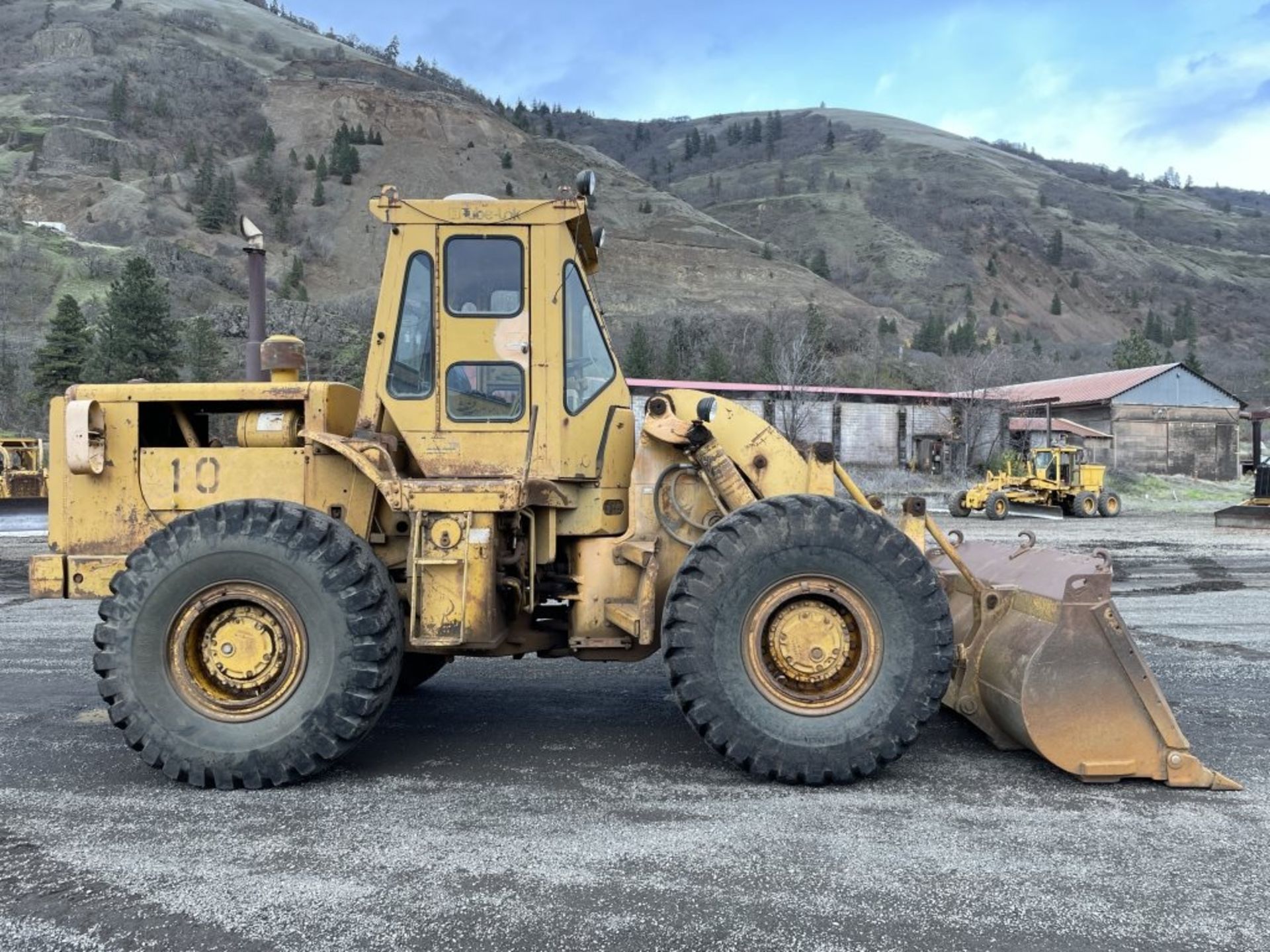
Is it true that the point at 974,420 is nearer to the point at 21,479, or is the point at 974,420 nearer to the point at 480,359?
the point at 21,479

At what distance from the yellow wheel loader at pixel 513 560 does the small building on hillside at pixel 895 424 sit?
3360 cm

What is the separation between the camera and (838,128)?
635 feet

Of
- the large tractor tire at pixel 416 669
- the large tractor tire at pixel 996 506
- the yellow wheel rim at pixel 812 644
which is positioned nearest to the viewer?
the yellow wheel rim at pixel 812 644

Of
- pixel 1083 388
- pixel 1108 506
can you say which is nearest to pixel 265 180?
pixel 1083 388

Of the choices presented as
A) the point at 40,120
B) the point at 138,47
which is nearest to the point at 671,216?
the point at 40,120

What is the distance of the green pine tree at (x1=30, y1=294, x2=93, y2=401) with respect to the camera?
31906 millimetres

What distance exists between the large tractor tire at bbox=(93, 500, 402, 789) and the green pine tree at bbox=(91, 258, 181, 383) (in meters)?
30.9

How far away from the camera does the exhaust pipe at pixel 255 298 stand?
4.95 metres

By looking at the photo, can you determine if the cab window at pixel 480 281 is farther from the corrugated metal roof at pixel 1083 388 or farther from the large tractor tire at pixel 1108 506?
the corrugated metal roof at pixel 1083 388

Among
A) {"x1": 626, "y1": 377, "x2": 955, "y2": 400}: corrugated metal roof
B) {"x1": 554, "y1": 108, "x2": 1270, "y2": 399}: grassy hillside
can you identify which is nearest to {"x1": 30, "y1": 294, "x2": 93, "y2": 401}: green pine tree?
{"x1": 626, "y1": 377, "x2": 955, "y2": 400}: corrugated metal roof

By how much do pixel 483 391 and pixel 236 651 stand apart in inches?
69.3

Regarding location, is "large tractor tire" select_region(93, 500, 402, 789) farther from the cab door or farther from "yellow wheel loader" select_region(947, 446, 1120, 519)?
"yellow wheel loader" select_region(947, 446, 1120, 519)

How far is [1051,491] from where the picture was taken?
26.9m

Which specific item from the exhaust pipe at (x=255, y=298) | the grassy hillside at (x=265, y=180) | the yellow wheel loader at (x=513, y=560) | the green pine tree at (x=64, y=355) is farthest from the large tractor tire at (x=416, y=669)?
the grassy hillside at (x=265, y=180)
